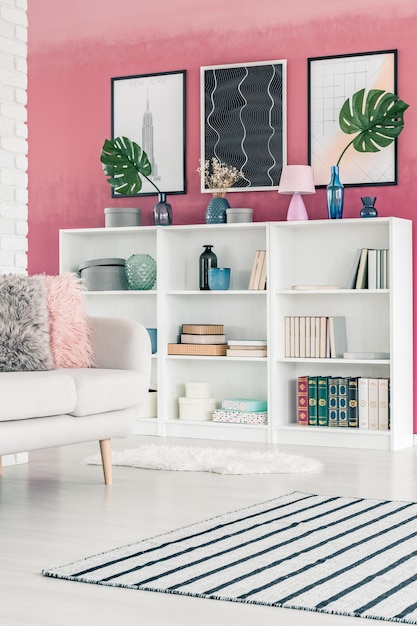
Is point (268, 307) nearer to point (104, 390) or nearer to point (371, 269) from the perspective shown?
point (371, 269)

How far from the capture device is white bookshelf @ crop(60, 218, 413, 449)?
575 cm

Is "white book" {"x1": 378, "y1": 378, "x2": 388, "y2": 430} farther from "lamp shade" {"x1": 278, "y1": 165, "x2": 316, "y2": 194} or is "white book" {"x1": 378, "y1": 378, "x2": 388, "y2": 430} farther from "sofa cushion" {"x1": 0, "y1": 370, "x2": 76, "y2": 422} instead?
"sofa cushion" {"x1": 0, "y1": 370, "x2": 76, "y2": 422}

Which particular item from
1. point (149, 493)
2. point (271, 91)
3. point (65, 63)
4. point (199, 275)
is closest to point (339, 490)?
point (149, 493)

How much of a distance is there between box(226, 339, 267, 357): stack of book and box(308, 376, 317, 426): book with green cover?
1.06ft

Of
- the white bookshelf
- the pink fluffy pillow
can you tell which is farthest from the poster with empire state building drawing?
the pink fluffy pillow

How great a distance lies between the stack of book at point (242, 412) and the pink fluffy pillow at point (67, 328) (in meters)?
1.60

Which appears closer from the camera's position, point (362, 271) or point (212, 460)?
point (212, 460)

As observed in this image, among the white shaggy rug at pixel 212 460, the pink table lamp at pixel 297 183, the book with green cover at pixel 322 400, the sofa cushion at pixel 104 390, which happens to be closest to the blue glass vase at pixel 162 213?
the pink table lamp at pixel 297 183

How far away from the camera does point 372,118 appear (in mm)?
5867

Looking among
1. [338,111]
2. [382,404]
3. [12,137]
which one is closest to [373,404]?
[382,404]

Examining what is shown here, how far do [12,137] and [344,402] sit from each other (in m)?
2.29

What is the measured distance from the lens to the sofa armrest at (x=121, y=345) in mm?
4566

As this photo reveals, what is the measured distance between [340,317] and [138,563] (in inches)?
123

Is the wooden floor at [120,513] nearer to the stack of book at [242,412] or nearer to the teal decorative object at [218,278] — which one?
the stack of book at [242,412]
